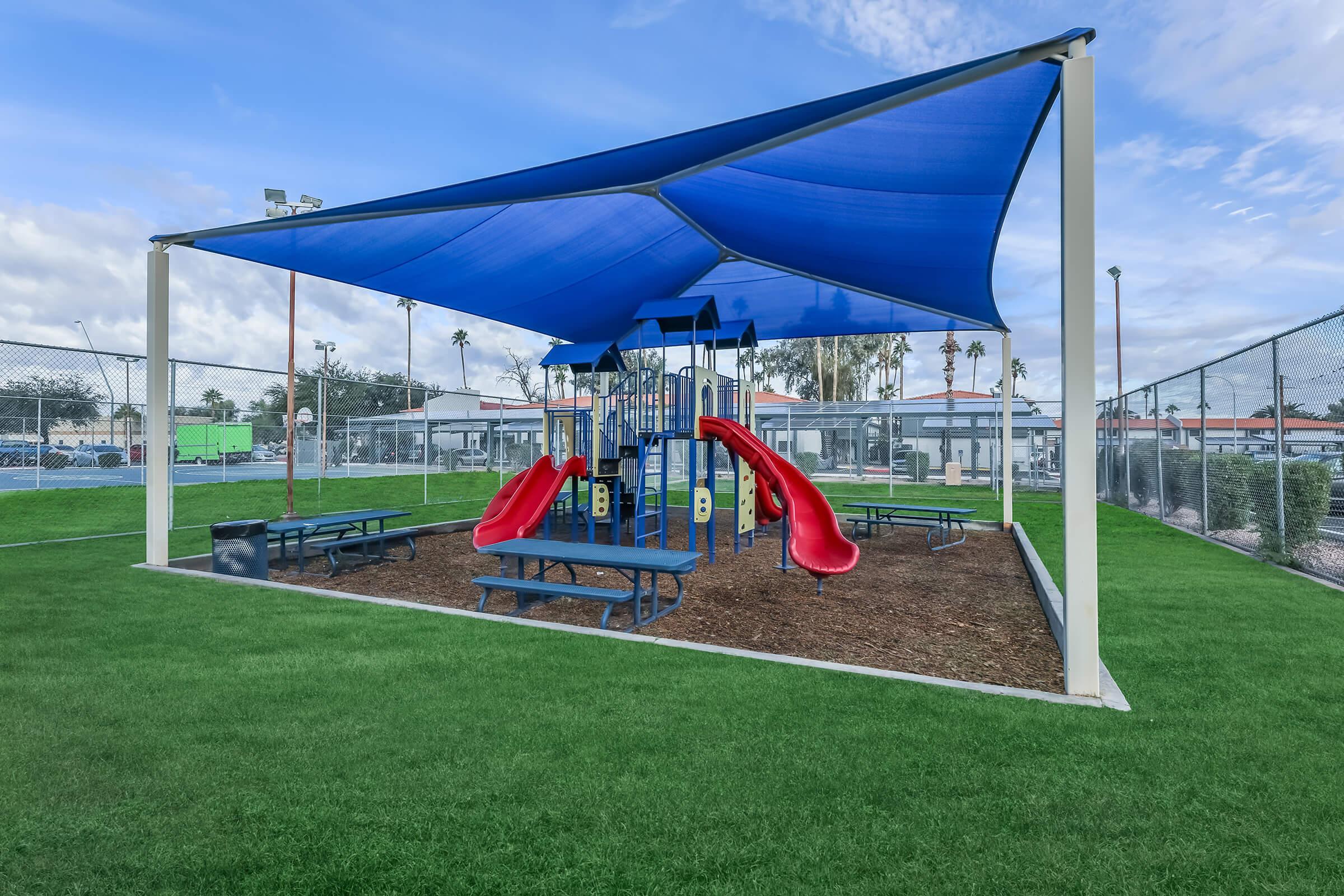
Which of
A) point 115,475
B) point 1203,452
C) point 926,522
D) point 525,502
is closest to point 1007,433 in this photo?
point 926,522

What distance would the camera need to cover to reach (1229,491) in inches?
406

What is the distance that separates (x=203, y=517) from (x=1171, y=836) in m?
15.1

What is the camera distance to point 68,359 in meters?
11.0

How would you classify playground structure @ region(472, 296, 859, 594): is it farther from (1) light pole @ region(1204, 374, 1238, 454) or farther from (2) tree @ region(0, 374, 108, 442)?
(2) tree @ region(0, 374, 108, 442)

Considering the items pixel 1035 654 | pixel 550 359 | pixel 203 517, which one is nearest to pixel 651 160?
pixel 1035 654

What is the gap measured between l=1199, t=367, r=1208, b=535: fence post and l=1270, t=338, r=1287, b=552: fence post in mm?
2247

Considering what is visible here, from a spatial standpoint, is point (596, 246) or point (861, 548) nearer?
point (596, 246)

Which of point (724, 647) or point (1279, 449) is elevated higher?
point (1279, 449)

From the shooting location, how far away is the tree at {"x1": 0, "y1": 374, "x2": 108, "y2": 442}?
15.5 meters

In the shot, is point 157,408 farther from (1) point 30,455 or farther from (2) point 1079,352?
(1) point 30,455

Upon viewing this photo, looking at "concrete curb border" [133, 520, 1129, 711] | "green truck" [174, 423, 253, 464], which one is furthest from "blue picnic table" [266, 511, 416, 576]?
"green truck" [174, 423, 253, 464]

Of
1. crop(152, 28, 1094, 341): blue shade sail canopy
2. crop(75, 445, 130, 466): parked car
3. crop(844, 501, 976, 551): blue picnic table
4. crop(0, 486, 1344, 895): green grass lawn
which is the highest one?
crop(152, 28, 1094, 341): blue shade sail canopy

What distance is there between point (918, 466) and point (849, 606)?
21425 millimetres

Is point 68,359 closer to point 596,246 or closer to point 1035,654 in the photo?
point 596,246
